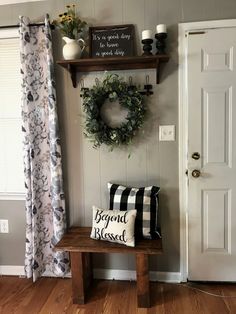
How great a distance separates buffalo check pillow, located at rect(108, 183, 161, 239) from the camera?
2176mm

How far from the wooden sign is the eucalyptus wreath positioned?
18 cm

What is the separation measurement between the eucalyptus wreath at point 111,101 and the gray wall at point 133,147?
123mm

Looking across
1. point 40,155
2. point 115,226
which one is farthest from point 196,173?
point 40,155

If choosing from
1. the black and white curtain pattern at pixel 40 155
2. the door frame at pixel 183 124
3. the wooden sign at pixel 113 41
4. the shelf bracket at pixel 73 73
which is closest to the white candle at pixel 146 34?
the wooden sign at pixel 113 41

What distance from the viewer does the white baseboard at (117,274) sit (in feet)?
7.89

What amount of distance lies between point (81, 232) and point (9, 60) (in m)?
1.59

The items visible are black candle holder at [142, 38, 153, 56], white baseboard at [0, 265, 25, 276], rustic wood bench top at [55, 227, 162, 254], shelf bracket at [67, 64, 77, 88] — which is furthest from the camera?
white baseboard at [0, 265, 25, 276]

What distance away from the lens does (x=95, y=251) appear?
2.03 m

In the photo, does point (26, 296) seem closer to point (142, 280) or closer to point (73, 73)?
point (142, 280)

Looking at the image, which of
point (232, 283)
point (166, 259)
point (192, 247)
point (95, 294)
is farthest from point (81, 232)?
point (232, 283)

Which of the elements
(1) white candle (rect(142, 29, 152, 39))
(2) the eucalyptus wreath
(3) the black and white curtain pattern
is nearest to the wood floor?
(3) the black and white curtain pattern

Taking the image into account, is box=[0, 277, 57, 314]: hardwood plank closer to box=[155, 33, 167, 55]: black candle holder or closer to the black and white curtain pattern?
the black and white curtain pattern

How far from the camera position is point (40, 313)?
80.5 inches

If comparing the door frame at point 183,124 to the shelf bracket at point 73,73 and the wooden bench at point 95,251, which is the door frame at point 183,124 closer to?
the wooden bench at point 95,251
